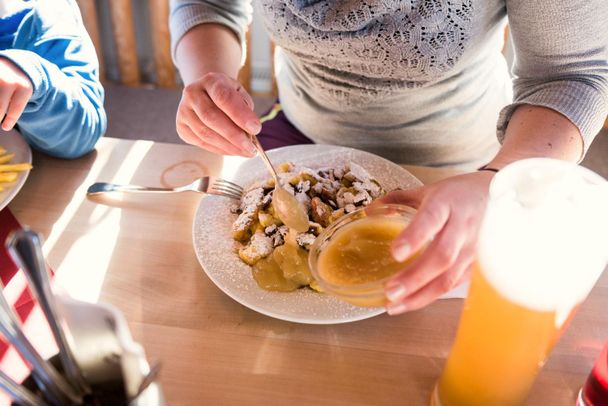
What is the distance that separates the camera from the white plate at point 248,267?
0.66 metres

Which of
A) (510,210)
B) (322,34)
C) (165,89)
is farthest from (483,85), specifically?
(165,89)

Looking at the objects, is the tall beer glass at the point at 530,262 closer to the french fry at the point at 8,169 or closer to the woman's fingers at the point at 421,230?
the woman's fingers at the point at 421,230

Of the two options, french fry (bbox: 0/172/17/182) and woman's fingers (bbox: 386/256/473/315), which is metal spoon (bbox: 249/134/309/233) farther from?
french fry (bbox: 0/172/17/182)

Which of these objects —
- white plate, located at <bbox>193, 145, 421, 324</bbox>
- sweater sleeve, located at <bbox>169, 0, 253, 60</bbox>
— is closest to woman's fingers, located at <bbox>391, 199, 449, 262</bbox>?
white plate, located at <bbox>193, 145, 421, 324</bbox>

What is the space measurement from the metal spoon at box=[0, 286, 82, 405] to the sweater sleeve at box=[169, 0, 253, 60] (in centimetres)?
77

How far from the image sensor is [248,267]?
0.73 m

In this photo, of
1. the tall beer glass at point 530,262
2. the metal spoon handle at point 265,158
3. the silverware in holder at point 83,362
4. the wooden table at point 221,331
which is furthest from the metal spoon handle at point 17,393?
the metal spoon handle at point 265,158

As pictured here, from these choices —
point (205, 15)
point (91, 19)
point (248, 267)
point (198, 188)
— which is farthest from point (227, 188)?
point (91, 19)

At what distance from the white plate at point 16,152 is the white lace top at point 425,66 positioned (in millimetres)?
345

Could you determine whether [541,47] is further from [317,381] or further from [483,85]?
[317,381]

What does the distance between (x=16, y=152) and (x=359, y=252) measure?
0.59 m

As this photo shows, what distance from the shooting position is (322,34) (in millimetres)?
905

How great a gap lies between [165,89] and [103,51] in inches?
11.8

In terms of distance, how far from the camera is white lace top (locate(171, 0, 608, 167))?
2.68ft
